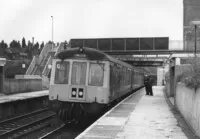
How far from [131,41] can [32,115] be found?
25517 mm

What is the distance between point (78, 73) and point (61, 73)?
72 centimetres

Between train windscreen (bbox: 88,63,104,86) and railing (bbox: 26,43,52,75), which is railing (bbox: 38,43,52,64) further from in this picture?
train windscreen (bbox: 88,63,104,86)

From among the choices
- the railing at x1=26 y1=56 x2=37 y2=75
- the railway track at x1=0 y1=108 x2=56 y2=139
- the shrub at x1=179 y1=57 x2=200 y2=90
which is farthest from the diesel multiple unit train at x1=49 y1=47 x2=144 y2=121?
the railing at x1=26 y1=56 x2=37 y2=75

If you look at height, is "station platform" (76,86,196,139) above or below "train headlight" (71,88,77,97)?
below

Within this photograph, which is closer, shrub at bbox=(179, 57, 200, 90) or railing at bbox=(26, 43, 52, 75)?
shrub at bbox=(179, 57, 200, 90)

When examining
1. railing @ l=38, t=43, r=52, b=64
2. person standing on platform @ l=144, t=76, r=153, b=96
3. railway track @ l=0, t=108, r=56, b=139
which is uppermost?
railing @ l=38, t=43, r=52, b=64

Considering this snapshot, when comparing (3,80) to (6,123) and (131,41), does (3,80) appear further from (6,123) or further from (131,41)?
(131,41)

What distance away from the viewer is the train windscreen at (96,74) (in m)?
14.0

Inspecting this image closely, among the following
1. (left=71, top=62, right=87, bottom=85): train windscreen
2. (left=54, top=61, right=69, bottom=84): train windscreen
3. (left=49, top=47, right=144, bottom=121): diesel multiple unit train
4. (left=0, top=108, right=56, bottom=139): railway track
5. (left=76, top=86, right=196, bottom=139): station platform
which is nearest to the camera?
(left=76, top=86, right=196, bottom=139): station platform

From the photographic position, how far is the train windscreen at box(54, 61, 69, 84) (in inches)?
556

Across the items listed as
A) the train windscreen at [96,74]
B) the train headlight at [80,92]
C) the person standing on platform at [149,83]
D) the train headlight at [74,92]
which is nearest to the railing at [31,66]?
the person standing on platform at [149,83]

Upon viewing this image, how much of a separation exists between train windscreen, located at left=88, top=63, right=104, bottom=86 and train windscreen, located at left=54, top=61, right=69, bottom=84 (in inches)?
38.1

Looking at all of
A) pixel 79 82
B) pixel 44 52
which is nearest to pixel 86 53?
pixel 79 82

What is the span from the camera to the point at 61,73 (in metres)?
14.3
